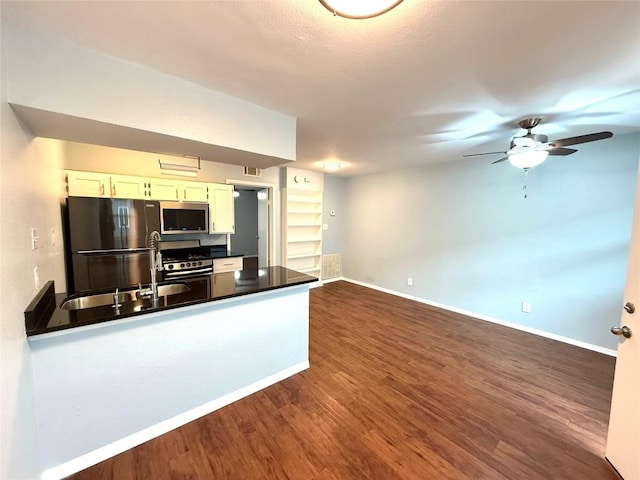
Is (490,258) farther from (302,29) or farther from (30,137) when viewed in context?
(30,137)

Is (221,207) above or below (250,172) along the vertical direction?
below

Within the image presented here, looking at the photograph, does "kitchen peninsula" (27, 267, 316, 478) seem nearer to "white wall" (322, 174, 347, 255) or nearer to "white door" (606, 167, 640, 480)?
"white door" (606, 167, 640, 480)

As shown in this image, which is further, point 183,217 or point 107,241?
point 183,217

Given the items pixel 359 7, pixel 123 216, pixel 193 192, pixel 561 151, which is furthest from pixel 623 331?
pixel 123 216

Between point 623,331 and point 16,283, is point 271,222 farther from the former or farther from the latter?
point 623,331

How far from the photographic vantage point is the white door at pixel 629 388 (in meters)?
1.46

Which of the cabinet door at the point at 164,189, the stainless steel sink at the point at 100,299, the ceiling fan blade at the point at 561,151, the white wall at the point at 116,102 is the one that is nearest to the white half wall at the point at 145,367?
the stainless steel sink at the point at 100,299

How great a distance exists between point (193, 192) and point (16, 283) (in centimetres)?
275

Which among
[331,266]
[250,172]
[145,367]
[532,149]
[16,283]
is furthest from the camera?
[331,266]

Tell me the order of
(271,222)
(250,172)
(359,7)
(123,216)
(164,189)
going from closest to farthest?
(359,7) < (123,216) < (164,189) < (250,172) < (271,222)

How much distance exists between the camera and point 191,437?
1804mm

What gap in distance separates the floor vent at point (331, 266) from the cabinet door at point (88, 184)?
13.0 ft

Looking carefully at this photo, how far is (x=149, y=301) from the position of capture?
185cm

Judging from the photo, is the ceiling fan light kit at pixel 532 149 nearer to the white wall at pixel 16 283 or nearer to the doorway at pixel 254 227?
the white wall at pixel 16 283
